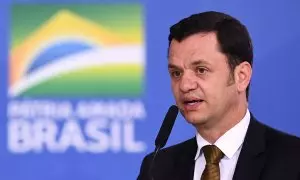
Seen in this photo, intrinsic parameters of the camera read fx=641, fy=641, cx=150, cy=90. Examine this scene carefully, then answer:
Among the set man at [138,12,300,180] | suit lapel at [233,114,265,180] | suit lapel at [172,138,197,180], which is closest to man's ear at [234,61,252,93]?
man at [138,12,300,180]

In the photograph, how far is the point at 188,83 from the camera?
1.52 m

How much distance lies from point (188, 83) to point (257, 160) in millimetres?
253

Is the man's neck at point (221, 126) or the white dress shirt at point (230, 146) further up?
the man's neck at point (221, 126)

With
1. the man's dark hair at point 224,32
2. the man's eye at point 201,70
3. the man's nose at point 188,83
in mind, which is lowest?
the man's nose at point 188,83

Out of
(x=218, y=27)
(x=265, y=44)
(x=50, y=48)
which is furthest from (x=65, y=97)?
(x=218, y=27)

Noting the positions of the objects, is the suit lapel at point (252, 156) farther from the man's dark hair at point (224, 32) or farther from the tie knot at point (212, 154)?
the man's dark hair at point (224, 32)

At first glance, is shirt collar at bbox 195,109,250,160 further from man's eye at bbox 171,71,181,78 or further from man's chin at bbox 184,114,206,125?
man's eye at bbox 171,71,181,78

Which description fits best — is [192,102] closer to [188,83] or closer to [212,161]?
[188,83]

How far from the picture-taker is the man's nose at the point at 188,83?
1.52m

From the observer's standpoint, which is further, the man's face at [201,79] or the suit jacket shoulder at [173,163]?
the suit jacket shoulder at [173,163]

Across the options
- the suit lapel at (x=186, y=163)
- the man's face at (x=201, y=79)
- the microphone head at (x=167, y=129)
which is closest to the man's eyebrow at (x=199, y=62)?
the man's face at (x=201, y=79)

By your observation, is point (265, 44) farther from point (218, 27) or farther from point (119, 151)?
point (218, 27)

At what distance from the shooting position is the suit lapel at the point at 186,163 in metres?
1.64

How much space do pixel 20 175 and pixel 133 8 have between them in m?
0.76
